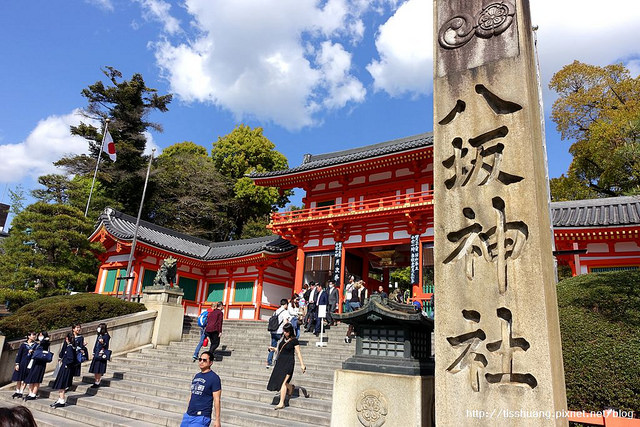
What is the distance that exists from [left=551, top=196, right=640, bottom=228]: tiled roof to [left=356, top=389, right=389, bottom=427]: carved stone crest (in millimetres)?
11654

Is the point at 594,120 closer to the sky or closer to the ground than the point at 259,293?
closer to the sky

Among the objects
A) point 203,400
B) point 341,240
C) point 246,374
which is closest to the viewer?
point 203,400

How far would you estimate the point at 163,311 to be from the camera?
12.8m

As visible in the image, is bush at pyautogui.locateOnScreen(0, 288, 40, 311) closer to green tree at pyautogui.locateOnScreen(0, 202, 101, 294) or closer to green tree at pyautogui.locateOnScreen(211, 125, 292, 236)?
green tree at pyautogui.locateOnScreen(0, 202, 101, 294)

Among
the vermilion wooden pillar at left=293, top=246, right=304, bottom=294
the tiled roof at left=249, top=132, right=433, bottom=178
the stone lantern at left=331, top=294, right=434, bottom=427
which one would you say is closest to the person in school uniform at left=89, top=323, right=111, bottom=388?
the stone lantern at left=331, top=294, right=434, bottom=427

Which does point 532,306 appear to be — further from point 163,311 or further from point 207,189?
point 207,189

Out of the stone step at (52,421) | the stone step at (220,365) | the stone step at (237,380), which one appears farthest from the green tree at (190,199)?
the stone step at (52,421)

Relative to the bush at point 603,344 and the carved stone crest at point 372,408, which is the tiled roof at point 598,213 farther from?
the carved stone crest at point 372,408

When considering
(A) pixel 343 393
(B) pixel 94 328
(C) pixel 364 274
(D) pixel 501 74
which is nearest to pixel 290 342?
(A) pixel 343 393

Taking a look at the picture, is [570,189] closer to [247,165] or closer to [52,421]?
[247,165]

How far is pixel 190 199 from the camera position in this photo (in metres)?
31.3

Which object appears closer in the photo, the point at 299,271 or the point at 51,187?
the point at 299,271

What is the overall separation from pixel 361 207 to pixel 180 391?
498 inches

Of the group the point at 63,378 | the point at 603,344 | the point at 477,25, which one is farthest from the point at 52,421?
the point at 477,25
